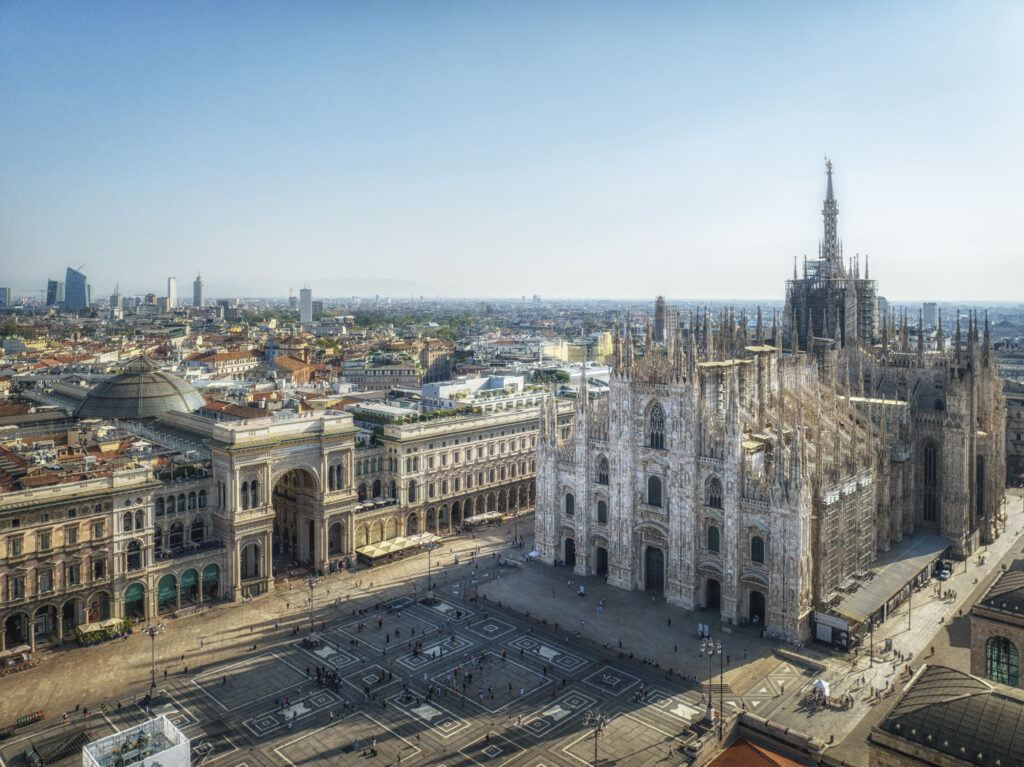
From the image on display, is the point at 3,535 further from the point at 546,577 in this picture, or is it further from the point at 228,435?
the point at 546,577

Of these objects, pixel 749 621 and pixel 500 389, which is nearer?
pixel 749 621

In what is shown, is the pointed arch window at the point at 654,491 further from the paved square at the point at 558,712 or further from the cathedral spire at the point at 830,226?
the cathedral spire at the point at 830,226

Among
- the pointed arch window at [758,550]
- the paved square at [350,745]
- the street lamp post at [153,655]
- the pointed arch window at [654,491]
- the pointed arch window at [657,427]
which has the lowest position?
the paved square at [350,745]

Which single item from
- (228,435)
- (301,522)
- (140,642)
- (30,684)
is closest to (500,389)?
(301,522)

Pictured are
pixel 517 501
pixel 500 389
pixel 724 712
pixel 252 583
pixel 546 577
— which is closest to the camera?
pixel 724 712

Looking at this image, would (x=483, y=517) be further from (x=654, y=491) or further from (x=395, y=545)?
(x=654, y=491)

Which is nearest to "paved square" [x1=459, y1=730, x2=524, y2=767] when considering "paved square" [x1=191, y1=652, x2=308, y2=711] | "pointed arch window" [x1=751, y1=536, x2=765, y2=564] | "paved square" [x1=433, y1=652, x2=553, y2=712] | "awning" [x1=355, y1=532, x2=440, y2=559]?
"paved square" [x1=433, y1=652, x2=553, y2=712]

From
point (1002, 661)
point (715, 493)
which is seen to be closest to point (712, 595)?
point (715, 493)

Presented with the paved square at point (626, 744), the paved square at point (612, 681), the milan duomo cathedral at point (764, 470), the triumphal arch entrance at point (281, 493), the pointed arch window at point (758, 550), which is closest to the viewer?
the paved square at point (626, 744)

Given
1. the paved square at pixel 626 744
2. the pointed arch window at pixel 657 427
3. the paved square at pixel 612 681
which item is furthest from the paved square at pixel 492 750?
the pointed arch window at pixel 657 427
